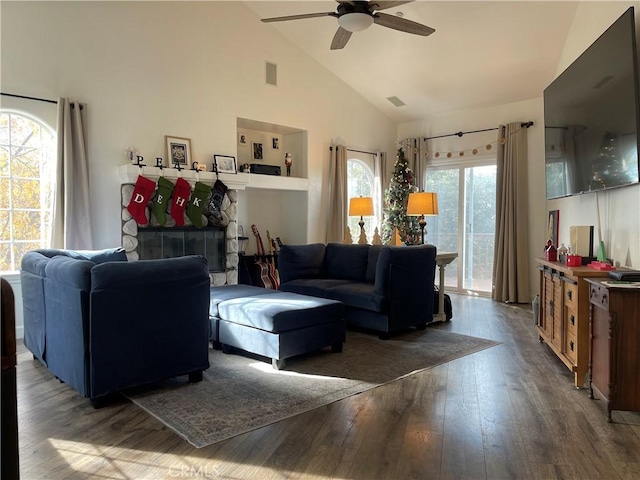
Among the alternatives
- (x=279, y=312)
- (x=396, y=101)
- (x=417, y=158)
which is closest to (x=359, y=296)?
(x=279, y=312)

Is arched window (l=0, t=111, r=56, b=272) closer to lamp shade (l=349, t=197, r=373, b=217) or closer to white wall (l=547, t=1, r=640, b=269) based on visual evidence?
lamp shade (l=349, t=197, r=373, b=217)

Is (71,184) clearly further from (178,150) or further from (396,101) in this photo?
(396,101)

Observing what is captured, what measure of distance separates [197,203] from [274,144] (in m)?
2.00

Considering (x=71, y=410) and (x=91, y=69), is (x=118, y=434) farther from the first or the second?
(x=91, y=69)

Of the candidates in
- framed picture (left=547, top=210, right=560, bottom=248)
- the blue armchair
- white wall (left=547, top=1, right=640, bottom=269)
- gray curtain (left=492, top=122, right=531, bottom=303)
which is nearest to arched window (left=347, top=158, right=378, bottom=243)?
gray curtain (left=492, top=122, right=531, bottom=303)

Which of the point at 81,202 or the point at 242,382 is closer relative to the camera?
the point at 242,382

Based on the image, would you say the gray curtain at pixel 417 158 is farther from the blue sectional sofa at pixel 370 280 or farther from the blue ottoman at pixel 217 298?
the blue ottoman at pixel 217 298

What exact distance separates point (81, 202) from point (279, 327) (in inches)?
108

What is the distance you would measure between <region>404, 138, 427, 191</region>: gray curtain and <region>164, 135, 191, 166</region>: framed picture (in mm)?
3734

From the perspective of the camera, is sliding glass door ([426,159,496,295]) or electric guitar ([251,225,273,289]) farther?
sliding glass door ([426,159,496,295])

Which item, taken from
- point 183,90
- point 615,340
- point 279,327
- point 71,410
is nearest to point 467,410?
point 615,340

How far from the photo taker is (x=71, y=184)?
16.0 feet

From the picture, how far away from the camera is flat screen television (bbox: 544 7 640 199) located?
322 cm

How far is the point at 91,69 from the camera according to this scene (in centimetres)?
510
